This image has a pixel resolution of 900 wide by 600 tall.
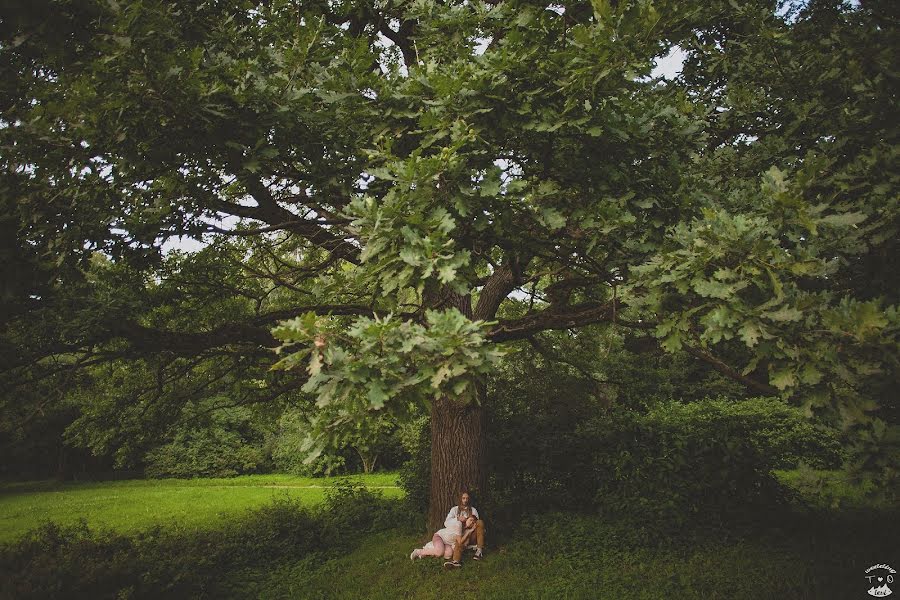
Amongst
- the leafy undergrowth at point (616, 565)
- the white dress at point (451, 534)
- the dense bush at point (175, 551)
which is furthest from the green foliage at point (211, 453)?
the white dress at point (451, 534)

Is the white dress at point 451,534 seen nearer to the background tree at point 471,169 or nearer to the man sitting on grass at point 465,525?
the man sitting on grass at point 465,525

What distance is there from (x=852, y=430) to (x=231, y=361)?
890cm

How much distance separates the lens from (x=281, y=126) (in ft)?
17.0

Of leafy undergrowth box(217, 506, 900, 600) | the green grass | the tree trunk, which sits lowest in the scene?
the green grass

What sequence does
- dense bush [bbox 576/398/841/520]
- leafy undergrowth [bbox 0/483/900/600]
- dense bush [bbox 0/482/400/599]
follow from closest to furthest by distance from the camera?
dense bush [bbox 0/482/400/599] < leafy undergrowth [bbox 0/483/900/600] < dense bush [bbox 576/398/841/520]

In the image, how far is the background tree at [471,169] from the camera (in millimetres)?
3723

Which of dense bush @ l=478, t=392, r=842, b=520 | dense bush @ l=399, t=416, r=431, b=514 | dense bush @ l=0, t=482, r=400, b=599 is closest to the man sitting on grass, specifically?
dense bush @ l=478, t=392, r=842, b=520

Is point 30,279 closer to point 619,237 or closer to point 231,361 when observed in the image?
point 231,361

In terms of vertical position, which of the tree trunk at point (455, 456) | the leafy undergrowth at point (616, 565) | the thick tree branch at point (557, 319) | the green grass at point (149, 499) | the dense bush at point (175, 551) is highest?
the thick tree branch at point (557, 319)

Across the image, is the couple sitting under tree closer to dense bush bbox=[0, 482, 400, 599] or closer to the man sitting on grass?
the man sitting on grass

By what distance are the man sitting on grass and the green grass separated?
20.6 feet

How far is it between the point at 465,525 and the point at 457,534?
18cm

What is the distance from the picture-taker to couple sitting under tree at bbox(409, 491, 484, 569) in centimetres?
734

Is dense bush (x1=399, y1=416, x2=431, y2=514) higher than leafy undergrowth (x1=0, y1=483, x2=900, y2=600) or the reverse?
higher
